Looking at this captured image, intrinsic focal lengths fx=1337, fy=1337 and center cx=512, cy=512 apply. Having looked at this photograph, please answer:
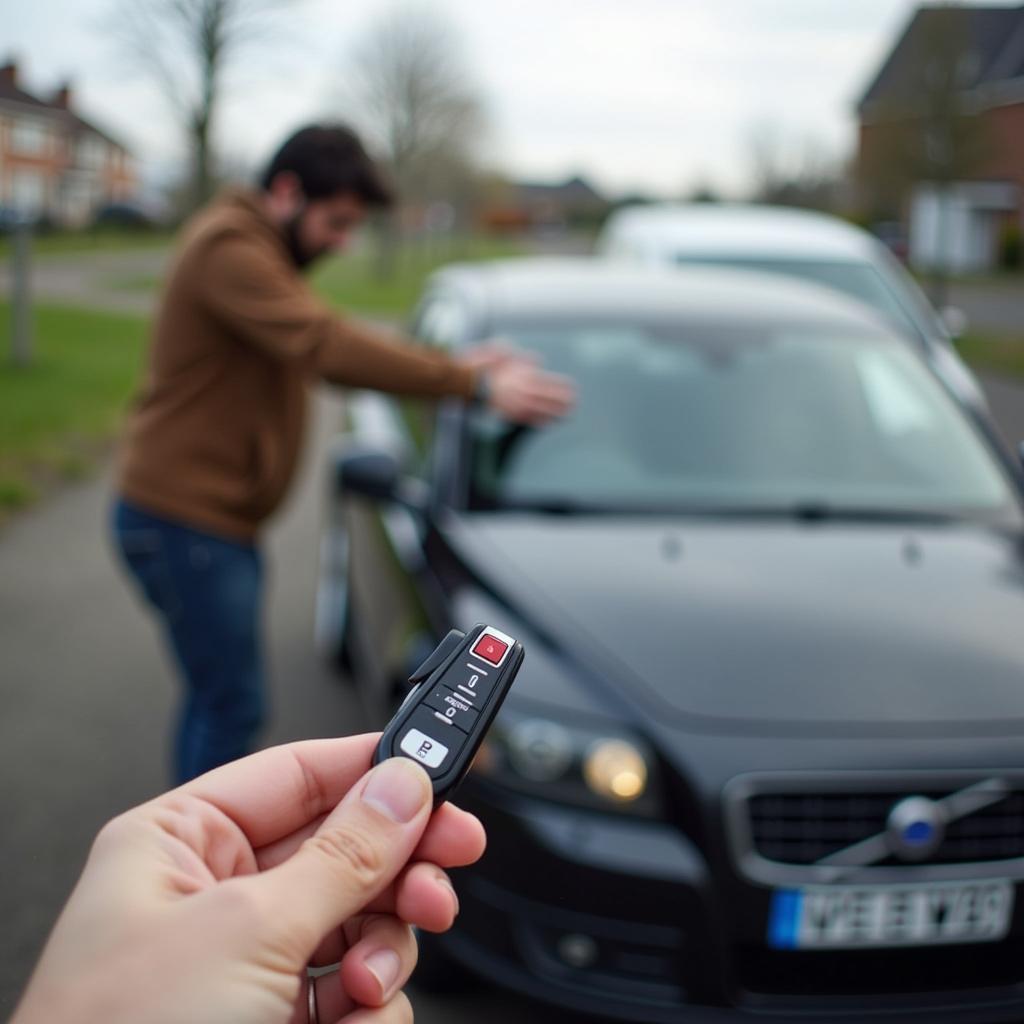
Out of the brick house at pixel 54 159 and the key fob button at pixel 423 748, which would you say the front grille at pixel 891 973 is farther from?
the brick house at pixel 54 159

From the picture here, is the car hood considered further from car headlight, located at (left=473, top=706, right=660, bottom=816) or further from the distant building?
the distant building

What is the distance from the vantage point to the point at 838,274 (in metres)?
8.49

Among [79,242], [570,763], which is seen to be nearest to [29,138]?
[79,242]

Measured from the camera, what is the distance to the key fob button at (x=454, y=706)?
0.91 metres

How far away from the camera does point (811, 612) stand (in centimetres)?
257

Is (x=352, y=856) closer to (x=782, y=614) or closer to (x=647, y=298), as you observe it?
(x=782, y=614)

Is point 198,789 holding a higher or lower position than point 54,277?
lower

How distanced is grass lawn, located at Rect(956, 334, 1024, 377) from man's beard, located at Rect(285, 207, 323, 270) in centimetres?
309

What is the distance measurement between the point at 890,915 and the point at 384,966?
148cm

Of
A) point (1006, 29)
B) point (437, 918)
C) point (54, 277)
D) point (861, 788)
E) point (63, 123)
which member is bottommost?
point (861, 788)

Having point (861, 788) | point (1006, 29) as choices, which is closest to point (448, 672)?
point (861, 788)

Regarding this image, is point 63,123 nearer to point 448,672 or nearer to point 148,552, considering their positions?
point 448,672

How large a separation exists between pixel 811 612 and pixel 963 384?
2665 millimetres

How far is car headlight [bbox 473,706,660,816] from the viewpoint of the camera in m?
2.37
